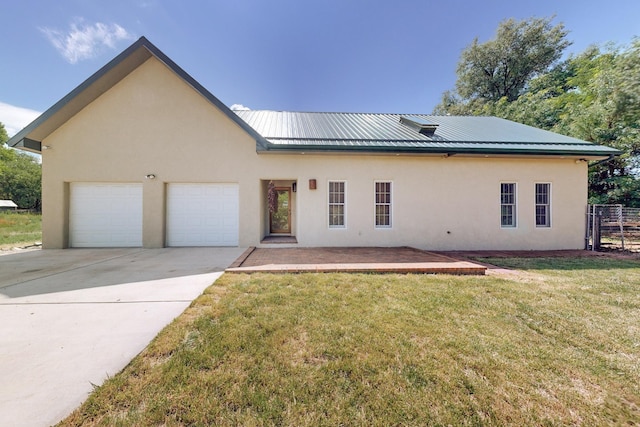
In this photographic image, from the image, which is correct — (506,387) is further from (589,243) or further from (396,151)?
(589,243)

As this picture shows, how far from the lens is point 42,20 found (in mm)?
9367

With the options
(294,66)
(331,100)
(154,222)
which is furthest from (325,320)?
(331,100)

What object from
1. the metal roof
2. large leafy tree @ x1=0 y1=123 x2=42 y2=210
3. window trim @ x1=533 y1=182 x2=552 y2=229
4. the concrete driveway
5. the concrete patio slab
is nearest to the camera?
the concrete driveway

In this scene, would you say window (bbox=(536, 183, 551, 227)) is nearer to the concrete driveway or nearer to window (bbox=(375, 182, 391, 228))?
window (bbox=(375, 182, 391, 228))

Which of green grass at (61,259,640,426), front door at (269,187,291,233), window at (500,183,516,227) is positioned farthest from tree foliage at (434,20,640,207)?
front door at (269,187,291,233)

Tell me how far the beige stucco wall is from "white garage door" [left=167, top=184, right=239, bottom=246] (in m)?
0.31

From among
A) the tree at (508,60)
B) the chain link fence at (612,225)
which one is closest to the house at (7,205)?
the chain link fence at (612,225)

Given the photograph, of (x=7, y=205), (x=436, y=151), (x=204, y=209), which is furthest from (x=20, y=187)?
(x=436, y=151)

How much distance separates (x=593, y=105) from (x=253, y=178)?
20700mm

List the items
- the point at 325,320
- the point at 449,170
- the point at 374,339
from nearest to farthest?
1. the point at 374,339
2. the point at 325,320
3. the point at 449,170

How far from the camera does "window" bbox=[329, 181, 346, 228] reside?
845cm

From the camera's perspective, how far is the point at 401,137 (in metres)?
8.90

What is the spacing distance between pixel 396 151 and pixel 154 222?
28.5ft

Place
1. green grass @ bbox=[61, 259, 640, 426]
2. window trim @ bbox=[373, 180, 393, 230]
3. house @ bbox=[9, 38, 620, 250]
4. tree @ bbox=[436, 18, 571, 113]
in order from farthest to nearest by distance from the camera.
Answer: tree @ bbox=[436, 18, 571, 113]
window trim @ bbox=[373, 180, 393, 230]
house @ bbox=[9, 38, 620, 250]
green grass @ bbox=[61, 259, 640, 426]
